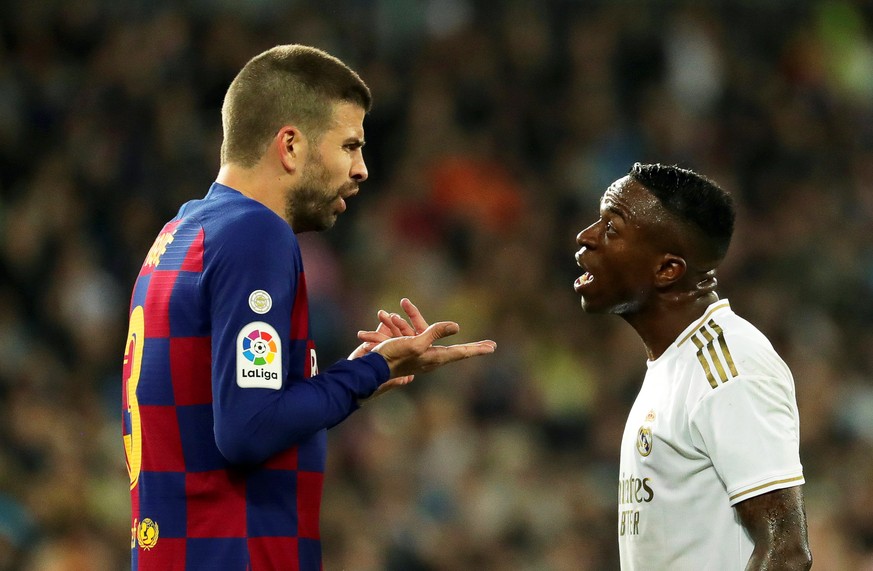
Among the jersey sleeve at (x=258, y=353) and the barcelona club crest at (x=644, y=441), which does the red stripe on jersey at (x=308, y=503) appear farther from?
the barcelona club crest at (x=644, y=441)

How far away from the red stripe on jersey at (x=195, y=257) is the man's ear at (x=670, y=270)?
4.67ft

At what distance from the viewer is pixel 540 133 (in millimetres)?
11531

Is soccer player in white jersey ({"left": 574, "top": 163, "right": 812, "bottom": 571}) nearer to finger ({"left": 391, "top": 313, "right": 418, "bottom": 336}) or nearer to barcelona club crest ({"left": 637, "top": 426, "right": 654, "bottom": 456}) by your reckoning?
barcelona club crest ({"left": 637, "top": 426, "right": 654, "bottom": 456})

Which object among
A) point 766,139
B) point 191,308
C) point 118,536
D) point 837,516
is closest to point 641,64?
point 766,139

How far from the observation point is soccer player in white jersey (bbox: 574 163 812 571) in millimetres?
3387

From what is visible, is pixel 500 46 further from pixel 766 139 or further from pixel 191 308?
pixel 191 308

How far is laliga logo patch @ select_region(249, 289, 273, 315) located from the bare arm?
1.39 m

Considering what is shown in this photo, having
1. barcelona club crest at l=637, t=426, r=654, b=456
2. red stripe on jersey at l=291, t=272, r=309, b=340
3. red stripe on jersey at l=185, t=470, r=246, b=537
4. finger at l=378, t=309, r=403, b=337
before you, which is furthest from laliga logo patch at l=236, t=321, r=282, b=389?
barcelona club crest at l=637, t=426, r=654, b=456

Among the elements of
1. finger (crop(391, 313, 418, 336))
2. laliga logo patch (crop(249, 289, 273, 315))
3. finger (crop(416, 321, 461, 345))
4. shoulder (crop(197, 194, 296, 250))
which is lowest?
finger (crop(416, 321, 461, 345))

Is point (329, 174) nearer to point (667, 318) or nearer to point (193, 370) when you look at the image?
point (193, 370)

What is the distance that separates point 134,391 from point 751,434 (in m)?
1.69

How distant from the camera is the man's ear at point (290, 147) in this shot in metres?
3.56

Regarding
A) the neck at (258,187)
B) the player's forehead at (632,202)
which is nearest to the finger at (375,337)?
the neck at (258,187)

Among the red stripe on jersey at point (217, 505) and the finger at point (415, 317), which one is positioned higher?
the finger at point (415, 317)
